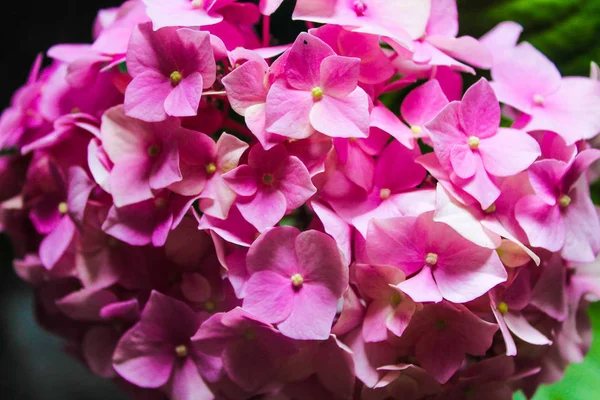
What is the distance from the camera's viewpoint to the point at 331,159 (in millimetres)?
442

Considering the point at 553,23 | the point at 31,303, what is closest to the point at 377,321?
the point at 553,23

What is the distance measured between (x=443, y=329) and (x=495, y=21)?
0.33m

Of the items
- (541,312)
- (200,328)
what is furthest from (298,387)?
(541,312)

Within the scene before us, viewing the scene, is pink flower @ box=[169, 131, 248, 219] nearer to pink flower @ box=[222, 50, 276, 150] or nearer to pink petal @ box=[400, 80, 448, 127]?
pink flower @ box=[222, 50, 276, 150]

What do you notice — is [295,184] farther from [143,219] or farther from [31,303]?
[31,303]

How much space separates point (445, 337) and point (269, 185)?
6.8 inches

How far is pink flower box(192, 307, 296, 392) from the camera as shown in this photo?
44 cm

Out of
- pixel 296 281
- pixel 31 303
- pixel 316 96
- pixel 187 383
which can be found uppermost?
pixel 316 96

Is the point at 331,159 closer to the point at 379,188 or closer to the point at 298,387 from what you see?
the point at 379,188

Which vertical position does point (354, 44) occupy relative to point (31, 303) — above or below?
above

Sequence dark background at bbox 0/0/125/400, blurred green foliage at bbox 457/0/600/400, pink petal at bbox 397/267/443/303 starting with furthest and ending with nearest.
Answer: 1. dark background at bbox 0/0/125/400
2. blurred green foliage at bbox 457/0/600/400
3. pink petal at bbox 397/267/443/303

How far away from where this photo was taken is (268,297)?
42 cm

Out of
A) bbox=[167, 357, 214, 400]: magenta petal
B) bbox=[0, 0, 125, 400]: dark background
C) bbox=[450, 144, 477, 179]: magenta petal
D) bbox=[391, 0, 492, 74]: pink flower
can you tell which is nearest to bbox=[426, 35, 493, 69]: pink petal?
bbox=[391, 0, 492, 74]: pink flower

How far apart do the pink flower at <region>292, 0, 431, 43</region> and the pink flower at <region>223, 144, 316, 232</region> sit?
0.10 metres
